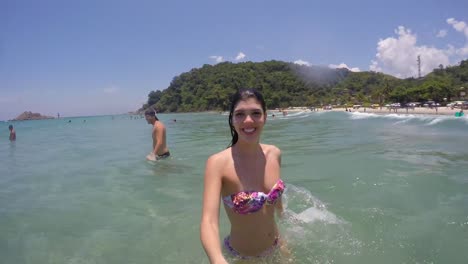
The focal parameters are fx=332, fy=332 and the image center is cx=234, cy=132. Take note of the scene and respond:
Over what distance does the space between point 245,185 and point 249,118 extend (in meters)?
0.50

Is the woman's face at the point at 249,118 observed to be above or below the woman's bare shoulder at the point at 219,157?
above

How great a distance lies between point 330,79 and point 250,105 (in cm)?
15244

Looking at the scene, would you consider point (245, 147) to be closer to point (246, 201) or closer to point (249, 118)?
point (249, 118)

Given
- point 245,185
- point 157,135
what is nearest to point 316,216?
point 245,185

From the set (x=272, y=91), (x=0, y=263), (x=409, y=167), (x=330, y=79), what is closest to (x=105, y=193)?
(x=0, y=263)

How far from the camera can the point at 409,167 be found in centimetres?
757

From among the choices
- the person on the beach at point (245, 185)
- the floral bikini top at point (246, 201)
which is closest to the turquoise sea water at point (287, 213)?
the person on the beach at point (245, 185)

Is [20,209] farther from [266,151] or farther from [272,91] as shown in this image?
[272,91]

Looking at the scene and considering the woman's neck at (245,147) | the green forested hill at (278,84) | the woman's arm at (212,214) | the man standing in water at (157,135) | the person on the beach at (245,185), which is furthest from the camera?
the green forested hill at (278,84)

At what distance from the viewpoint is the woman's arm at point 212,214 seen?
1.98 metres

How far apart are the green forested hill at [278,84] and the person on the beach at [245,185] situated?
332 feet

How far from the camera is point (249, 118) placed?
2.33 metres

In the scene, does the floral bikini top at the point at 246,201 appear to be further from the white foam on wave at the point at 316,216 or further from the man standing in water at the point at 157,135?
the man standing in water at the point at 157,135

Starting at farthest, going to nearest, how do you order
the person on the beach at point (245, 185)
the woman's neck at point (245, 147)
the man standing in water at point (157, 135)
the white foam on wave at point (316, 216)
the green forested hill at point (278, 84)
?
the green forested hill at point (278, 84)
the man standing in water at point (157, 135)
the white foam on wave at point (316, 216)
the woman's neck at point (245, 147)
the person on the beach at point (245, 185)
